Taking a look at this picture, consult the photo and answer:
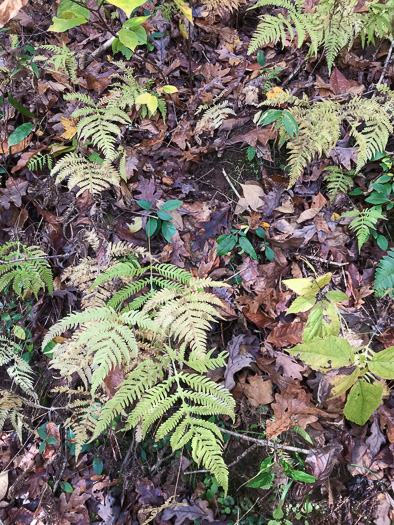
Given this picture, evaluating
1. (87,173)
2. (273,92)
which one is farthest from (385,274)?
(87,173)

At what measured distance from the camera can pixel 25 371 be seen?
2.85m

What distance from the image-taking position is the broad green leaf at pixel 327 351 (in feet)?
6.00

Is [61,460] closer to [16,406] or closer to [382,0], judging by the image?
[16,406]

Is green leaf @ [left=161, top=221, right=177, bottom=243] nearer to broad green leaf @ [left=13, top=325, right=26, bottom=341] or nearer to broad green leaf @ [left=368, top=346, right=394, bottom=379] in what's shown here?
broad green leaf @ [left=13, top=325, right=26, bottom=341]

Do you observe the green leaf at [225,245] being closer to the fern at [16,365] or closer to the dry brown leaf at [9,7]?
the fern at [16,365]

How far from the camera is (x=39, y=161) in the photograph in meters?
3.00

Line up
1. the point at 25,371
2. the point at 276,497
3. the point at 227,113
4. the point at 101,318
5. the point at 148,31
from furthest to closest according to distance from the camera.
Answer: the point at 148,31 → the point at 227,113 → the point at 25,371 → the point at 276,497 → the point at 101,318

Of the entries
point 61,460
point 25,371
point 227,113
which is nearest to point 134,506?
point 61,460

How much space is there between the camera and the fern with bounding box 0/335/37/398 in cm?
265

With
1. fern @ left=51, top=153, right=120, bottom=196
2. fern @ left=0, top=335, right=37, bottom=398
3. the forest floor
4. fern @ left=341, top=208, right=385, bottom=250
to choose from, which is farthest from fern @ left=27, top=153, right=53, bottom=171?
fern @ left=341, top=208, right=385, bottom=250

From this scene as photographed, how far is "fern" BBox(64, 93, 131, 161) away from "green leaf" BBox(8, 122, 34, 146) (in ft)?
1.69

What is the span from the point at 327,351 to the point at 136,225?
189cm

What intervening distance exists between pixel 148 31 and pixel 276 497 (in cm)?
443

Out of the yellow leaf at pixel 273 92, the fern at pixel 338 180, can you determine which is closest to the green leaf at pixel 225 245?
the fern at pixel 338 180
